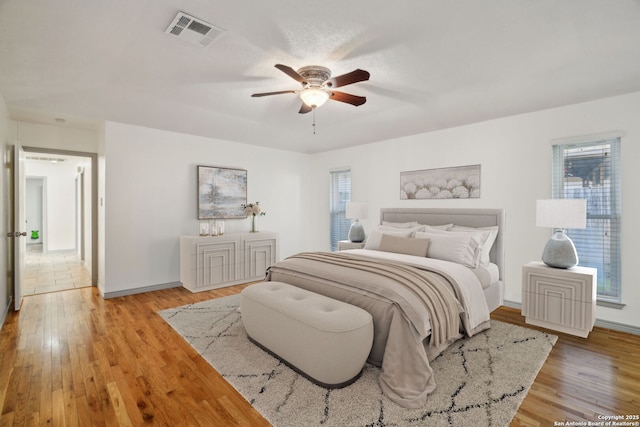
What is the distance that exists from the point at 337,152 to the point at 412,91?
3159 mm

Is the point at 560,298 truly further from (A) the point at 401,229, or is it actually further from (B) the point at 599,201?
(A) the point at 401,229

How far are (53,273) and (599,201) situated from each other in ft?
27.9

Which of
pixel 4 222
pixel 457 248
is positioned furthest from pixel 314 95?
pixel 4 222

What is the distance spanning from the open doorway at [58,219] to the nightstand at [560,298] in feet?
21.3

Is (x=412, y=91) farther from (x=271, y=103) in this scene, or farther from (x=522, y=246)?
(x=522, y=246)

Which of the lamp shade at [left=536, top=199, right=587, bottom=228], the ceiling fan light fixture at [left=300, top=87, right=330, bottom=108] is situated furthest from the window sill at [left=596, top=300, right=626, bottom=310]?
the ceiling fan light fixture at [left=300, top=87, right=330, bottom=108]

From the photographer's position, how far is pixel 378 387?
218 centimetres

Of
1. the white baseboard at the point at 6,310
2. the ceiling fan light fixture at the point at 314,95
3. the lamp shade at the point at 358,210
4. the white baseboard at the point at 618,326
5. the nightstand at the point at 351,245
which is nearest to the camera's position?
the ceiling fan light fixture at the point at 314,95

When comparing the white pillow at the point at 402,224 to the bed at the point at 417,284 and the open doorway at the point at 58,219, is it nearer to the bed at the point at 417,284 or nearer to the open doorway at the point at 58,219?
the bed at the point at 417,284

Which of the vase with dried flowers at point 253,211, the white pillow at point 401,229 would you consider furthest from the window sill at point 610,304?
the vase with dried flowers at point 253,211

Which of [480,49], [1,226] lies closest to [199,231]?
[1,226]

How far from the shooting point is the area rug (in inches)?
74.2

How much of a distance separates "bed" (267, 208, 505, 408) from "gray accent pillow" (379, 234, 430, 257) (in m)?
0.01

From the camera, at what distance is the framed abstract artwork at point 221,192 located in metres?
5.23
